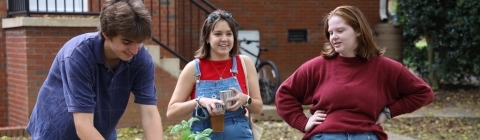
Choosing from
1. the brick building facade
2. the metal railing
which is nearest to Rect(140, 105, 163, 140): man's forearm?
the brick building facade

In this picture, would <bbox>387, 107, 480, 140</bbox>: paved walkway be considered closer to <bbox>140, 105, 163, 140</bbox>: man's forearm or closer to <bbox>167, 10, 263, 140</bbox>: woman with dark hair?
<bbox>167, 10, 263, 140</bbox>: woman with dark hair

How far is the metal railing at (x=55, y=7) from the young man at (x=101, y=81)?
188 inches

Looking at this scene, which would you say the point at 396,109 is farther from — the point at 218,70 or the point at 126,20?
the point at 126,20

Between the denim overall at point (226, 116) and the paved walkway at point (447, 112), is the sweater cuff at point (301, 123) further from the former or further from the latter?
the paved walkway at point (447, 112)

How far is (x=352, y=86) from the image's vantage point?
3.58 metres

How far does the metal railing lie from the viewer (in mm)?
8004

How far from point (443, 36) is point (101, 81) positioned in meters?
9.78

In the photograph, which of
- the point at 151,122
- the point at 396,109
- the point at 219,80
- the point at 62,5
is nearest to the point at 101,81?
the point at 151,122

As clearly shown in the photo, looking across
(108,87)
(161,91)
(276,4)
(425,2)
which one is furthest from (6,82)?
(425,2)

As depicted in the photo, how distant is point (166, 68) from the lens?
8.35 m

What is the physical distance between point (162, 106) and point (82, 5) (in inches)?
60.8

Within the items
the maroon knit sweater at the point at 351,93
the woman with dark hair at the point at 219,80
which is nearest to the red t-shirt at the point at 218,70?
the woman with dark hair at the point at 219,80

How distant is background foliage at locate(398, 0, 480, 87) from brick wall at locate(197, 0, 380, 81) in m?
1.29

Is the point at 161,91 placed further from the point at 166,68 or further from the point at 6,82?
the point at 6,82
